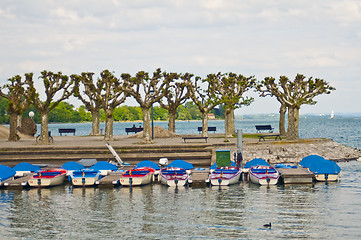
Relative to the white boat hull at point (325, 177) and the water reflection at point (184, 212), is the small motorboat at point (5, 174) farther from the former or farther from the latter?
the white boat hull at point (325, 177)

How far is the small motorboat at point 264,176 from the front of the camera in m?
40.0

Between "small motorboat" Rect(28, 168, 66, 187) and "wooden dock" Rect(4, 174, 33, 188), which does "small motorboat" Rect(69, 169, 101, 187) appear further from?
"wooden dock" Rect(4, 174, 33, 188)

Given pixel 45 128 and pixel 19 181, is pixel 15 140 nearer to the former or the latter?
pixel 45 128

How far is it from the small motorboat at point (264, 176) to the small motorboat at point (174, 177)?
5.63 meters

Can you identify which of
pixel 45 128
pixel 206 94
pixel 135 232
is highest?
pixel 206 94

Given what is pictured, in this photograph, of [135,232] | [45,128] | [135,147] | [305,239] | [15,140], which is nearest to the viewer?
[305,239]

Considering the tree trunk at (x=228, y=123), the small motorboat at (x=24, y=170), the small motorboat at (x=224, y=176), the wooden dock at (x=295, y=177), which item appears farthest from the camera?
the tree trunk at (x=228, y=123)

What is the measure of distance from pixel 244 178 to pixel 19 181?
19.6m

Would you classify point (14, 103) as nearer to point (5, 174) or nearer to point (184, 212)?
point (5, 174)

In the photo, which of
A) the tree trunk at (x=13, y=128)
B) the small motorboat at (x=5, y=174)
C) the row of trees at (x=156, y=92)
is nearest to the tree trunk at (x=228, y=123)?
the row of trees at (x=156, y=92)

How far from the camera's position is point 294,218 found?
92.1ft

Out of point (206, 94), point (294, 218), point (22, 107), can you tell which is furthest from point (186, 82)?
point (294, 218)

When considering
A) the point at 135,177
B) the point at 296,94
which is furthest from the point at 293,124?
the point at 135,177

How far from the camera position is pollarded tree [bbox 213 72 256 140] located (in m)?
61.8
